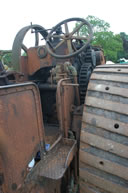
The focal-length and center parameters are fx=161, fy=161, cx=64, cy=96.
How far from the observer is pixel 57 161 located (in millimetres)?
1374

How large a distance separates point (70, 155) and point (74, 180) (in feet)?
1.77

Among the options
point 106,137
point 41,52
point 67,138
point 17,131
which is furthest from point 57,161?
point 41,52

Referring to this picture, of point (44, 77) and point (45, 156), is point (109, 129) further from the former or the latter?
point (44, 77)

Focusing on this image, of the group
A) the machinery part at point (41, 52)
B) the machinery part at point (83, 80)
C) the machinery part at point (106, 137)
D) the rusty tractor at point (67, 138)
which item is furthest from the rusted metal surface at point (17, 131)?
the machinery part at point (41, 52)

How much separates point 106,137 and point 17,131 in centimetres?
65

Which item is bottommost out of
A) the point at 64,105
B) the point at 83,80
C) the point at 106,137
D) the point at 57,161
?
the point at 57,161

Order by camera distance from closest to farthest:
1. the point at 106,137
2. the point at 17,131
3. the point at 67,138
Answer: the point at 17,131 → the point at 106,137 → the point at 67,138

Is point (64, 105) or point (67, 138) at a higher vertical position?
point (64, 105)

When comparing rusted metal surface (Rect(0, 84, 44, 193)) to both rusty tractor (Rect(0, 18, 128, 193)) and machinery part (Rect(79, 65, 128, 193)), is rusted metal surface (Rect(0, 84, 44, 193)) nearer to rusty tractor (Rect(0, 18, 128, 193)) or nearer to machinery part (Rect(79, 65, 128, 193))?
rusty tractor (Rect(0, 18, 128, 193))

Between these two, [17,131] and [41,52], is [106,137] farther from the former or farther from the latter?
[41,52]

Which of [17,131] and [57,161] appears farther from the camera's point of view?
[57,161]

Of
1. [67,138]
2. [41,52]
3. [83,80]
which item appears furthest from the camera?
[41,52]

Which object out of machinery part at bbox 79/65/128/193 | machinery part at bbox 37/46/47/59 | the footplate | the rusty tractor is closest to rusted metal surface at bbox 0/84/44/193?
the rusty tractor

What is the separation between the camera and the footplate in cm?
120
